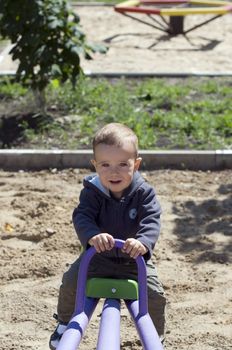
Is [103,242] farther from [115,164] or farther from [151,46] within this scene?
[151,46]

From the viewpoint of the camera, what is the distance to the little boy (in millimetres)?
3789

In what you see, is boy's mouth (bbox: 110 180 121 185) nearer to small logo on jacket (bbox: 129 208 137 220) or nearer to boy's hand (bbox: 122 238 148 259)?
A: small logo on jacket (bbox: 129 208 137 220)

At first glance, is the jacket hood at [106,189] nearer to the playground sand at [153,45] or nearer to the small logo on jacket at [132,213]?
the small logo on jacket at [132,213]

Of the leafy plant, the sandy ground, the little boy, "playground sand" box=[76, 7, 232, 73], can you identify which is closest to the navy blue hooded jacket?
the little boy

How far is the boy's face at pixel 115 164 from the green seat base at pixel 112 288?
383 mm

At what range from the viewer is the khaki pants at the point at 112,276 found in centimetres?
395

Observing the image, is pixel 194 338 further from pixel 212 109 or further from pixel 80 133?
pixel 212 109

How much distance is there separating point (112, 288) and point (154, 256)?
194 centimetres

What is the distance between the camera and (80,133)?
8094 millimetres

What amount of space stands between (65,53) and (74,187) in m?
1.76

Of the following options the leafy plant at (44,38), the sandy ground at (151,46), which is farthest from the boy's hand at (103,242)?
the sandy ground at (151,46)

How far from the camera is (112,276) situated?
3951 mm

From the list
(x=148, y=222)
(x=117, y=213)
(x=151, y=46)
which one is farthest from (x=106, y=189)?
(x=151, y=46)

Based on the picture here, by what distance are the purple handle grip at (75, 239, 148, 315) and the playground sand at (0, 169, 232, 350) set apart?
96 centimetres
